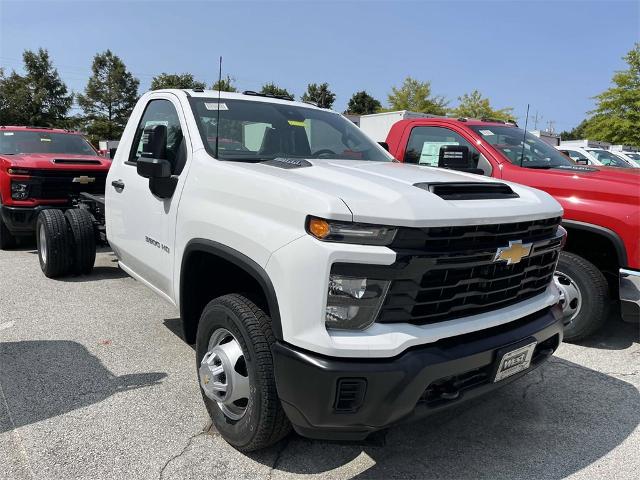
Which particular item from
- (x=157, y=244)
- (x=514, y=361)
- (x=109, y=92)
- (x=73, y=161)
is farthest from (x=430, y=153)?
(x=109, y=92)

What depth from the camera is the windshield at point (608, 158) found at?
15.2 m

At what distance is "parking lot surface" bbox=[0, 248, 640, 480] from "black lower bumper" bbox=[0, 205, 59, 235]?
8.16ft

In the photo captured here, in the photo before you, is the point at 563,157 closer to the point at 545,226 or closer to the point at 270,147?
the point at 545,226

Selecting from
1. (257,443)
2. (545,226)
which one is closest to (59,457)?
(257,443)

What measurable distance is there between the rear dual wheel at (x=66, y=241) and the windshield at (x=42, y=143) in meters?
2.38

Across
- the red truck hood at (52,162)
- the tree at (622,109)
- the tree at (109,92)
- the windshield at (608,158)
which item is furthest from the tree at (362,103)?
the red truck hood at (52,162)

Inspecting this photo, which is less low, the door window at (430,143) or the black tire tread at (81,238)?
the door window at (430,143)

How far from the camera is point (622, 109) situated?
29.8m

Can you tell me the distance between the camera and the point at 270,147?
351 cm

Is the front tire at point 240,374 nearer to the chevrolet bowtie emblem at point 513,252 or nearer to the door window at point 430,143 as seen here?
the chevrolet bowtie emblem at point 513,252

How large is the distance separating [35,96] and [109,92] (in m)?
11.2

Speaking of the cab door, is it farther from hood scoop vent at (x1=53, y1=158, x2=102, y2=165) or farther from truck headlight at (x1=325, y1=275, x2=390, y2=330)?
hood scoop vent at (x1=53, y1=158, x2=102, y2=165)

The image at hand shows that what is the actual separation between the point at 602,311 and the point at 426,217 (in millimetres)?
2912

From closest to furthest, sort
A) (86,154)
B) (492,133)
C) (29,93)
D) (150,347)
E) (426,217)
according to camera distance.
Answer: (426,217) → (150,347) → (492,133) → (86,154) → (29,93)
